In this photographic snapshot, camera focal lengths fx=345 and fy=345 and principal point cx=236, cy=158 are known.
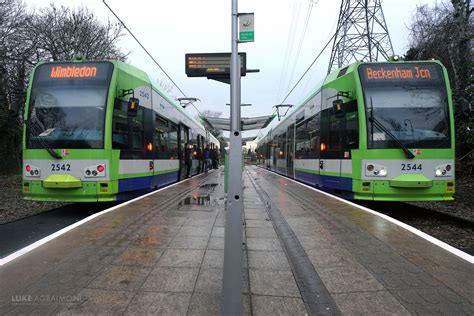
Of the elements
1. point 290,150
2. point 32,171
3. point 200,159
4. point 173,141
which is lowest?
point 32,171

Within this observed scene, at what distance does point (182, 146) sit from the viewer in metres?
15.5

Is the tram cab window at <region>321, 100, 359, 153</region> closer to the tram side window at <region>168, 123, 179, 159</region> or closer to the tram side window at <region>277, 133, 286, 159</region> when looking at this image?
the tram side window at <region>168, 123, 179, 159</region>

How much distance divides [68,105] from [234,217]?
668cm

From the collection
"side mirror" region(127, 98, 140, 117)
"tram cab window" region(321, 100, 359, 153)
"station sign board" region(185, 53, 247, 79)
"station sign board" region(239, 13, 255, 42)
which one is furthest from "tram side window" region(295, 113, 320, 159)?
"station sign board" region(239, 13, 255, 42)

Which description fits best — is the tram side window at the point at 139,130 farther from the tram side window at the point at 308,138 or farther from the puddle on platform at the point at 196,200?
the tram side window at the point at 308,138

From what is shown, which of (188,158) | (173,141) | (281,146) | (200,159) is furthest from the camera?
(200,159)

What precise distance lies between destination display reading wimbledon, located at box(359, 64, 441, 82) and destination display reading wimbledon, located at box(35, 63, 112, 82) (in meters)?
6.17

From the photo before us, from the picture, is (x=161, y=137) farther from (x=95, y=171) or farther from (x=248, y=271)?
(x=248, y=271)

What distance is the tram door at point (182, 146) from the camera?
15.0m

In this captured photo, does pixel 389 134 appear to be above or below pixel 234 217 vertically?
above

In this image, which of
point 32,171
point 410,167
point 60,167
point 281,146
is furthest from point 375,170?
point 281,146

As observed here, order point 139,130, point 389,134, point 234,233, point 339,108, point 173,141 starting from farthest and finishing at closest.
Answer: point 173,141 → point 139,130 → point 339,108 → point 389,134 → point 234,233

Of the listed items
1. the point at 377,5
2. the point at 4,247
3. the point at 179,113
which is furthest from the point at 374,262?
the point at 377,5

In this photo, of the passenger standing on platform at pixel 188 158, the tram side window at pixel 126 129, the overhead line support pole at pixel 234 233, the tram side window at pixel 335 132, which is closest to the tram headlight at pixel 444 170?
the tram side window at pixel 335 132
